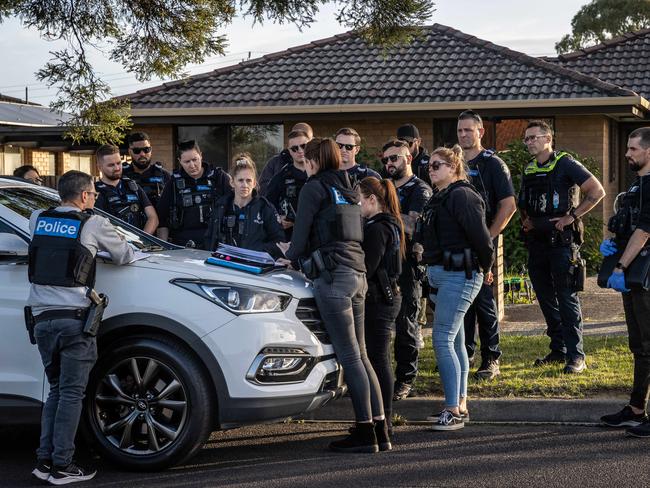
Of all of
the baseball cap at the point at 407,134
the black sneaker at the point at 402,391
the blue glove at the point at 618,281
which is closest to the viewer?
the blue glove at the point at 618,281

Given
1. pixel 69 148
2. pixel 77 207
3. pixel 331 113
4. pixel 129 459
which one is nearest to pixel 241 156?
pixel 77 207

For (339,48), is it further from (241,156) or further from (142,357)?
(142,357)

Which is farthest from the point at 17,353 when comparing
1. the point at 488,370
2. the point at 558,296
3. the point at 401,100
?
the point at 401,100

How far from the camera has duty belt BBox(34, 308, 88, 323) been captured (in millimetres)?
5742

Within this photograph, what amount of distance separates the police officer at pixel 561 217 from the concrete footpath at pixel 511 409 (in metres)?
0.88

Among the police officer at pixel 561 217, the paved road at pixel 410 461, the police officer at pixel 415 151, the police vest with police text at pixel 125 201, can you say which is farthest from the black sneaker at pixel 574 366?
the police vest with police text at pixel 125 201

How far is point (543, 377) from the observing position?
8.00m

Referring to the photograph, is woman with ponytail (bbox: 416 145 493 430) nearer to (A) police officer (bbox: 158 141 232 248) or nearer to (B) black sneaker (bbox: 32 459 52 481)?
(A) police officer (bbox: 158 141 232 248)

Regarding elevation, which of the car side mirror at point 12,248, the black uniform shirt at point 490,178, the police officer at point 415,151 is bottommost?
the car side mirror at point 12,248

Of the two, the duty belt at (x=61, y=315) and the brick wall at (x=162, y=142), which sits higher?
the brick wall at (x=162, y=142)

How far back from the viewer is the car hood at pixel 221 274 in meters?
6.06

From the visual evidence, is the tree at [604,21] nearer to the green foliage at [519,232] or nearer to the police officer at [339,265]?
the green foliage at [519,232]

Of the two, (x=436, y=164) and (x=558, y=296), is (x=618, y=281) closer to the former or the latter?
(x=436, y=164)

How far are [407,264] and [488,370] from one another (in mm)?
1082
